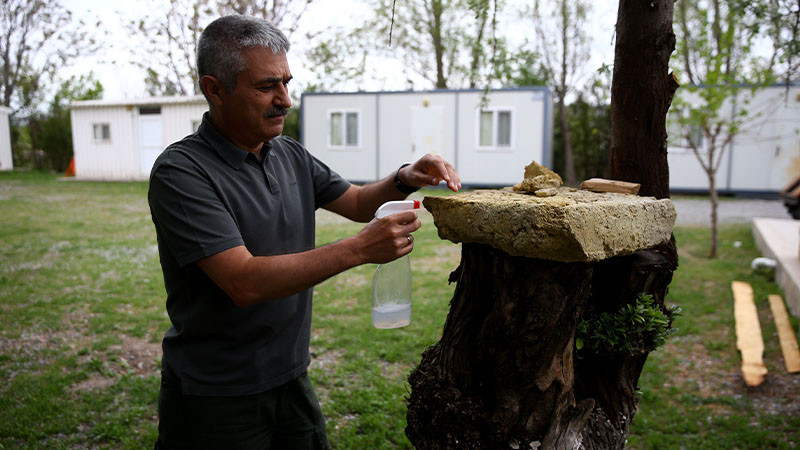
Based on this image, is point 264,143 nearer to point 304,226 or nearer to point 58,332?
point 304,226

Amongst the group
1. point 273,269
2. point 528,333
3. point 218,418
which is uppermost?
point 273,269

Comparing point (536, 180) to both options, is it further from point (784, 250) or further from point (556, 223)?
point (784, 250)

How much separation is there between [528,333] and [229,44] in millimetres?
1540

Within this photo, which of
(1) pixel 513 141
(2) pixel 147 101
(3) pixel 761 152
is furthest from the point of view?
(2) pixel 147 101

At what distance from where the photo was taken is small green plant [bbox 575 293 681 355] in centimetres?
229

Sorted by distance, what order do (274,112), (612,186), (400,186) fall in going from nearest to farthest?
1. (274,112)
2. (612,186)
3. (400,186)

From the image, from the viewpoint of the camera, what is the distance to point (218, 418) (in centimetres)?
220

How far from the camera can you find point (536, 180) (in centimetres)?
249

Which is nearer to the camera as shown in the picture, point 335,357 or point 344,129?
point 335,357

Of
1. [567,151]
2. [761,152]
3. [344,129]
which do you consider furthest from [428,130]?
[761,152]

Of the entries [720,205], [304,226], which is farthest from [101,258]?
[720,205]

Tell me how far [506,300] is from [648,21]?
4.94 ft

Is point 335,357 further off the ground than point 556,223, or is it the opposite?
point 556,223

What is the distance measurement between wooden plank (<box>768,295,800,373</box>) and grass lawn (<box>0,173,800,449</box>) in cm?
10
